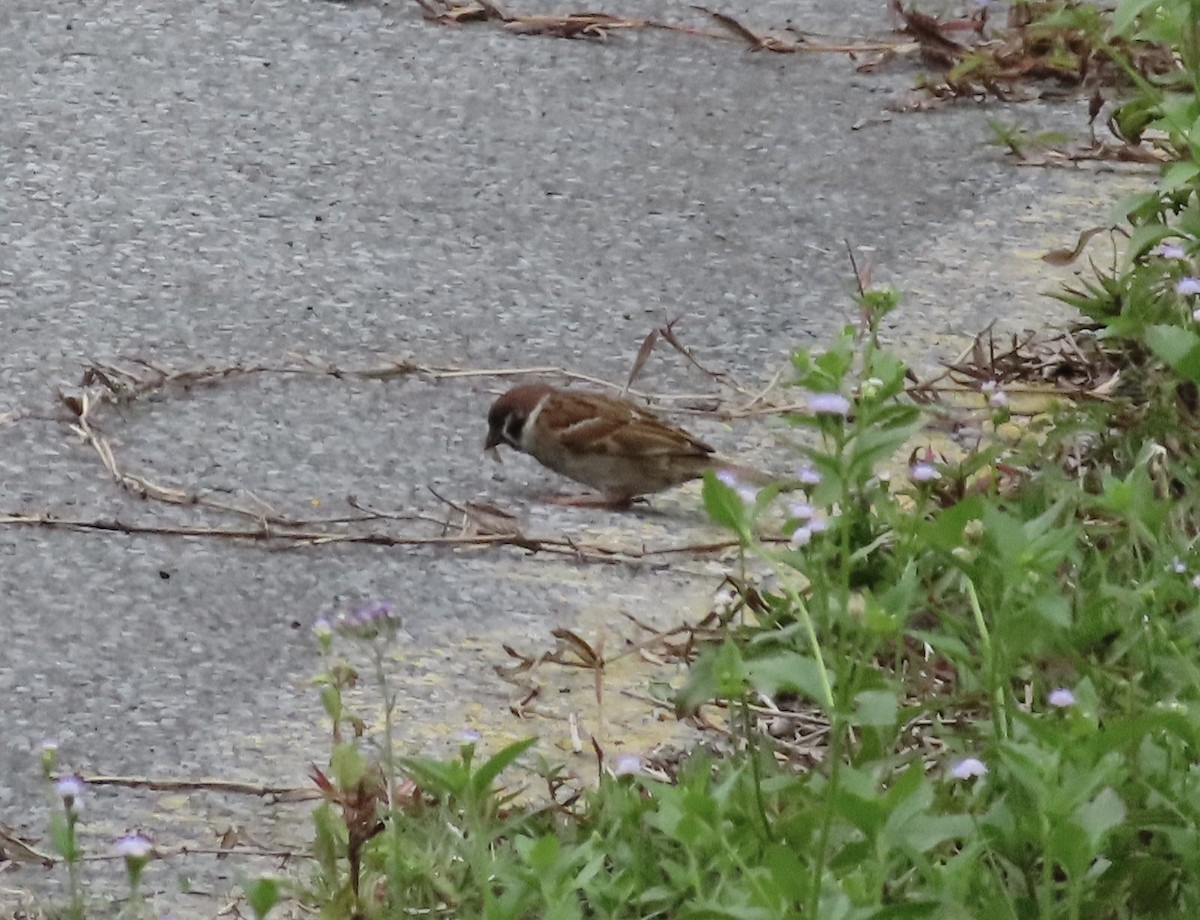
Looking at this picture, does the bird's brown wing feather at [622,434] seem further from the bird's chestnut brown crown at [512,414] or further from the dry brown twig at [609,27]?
the dry brown twig at [609,27]

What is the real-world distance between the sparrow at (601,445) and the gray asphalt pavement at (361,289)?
0.07 m

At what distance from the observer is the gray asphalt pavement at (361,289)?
10.2 ft

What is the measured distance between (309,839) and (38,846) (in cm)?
35

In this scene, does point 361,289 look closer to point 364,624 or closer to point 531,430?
point 531,430

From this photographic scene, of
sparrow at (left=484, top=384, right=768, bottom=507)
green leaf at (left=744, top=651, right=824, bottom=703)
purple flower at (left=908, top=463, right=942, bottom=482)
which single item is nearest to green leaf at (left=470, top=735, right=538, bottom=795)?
green leaf at (left=744, top=651, right=824, bottom=703)

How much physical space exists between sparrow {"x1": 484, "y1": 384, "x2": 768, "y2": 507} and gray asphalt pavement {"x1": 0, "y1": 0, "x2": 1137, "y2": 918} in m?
0.07

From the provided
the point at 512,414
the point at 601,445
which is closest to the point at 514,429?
the point at 512,414

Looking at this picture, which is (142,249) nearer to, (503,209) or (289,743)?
(503,209)

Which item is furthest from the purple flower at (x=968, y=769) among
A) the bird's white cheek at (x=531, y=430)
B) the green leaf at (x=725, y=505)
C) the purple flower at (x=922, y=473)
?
the bird's white cheek at (x=531, y=430)

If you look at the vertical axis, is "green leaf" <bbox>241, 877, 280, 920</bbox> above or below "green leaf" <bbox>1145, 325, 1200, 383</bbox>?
below

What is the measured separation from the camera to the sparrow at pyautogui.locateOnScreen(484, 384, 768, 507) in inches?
151

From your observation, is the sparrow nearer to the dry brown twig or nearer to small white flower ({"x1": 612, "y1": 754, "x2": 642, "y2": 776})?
small white flower ({"x1": 612, "y1": 754, "x2": 642, "y2": 776})

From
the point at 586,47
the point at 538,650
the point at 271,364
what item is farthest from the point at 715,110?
the point at 538,650

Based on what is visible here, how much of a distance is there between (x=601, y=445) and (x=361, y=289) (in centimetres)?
102
